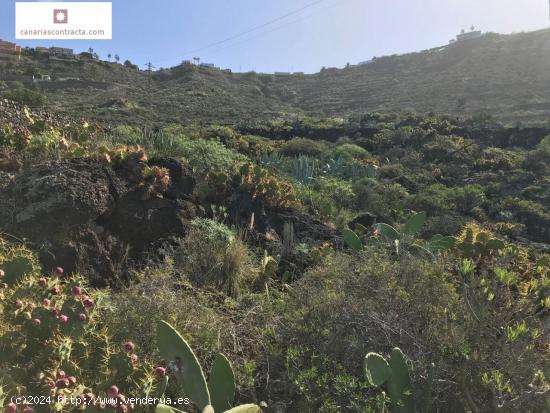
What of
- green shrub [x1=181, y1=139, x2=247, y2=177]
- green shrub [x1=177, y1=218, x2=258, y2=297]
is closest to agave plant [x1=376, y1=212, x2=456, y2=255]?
green shrub [x1=177, y1=218, x2=258, y2=297]

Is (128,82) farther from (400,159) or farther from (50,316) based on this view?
(50,316)

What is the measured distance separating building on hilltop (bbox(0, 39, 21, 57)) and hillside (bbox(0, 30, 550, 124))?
146 cm

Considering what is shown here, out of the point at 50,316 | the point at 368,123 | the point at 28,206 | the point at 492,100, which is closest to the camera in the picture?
the point at 50,316

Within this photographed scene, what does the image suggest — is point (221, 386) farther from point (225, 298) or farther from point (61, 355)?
point (225, 298)

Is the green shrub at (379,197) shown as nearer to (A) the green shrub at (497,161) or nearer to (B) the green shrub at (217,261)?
(B) the green shrub at (217,261)

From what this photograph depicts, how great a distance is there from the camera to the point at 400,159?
20203mm

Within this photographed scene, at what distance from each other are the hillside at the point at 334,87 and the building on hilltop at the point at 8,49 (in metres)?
1.46

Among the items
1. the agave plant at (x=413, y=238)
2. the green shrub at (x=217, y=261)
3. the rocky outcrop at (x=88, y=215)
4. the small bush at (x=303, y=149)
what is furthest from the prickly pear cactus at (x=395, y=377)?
the small bush at (x=303, y=149)

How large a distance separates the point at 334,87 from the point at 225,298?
57.6m

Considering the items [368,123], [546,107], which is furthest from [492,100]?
[368,123]

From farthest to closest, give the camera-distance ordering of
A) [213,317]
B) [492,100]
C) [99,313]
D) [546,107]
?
1. [492,100]
2. [546,107]
3. [213,317]
4. [99,313]

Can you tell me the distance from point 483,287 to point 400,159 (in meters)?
17.6

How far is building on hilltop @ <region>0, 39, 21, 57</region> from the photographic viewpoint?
4722 centimetres

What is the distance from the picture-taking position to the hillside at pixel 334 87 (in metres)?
37.1
